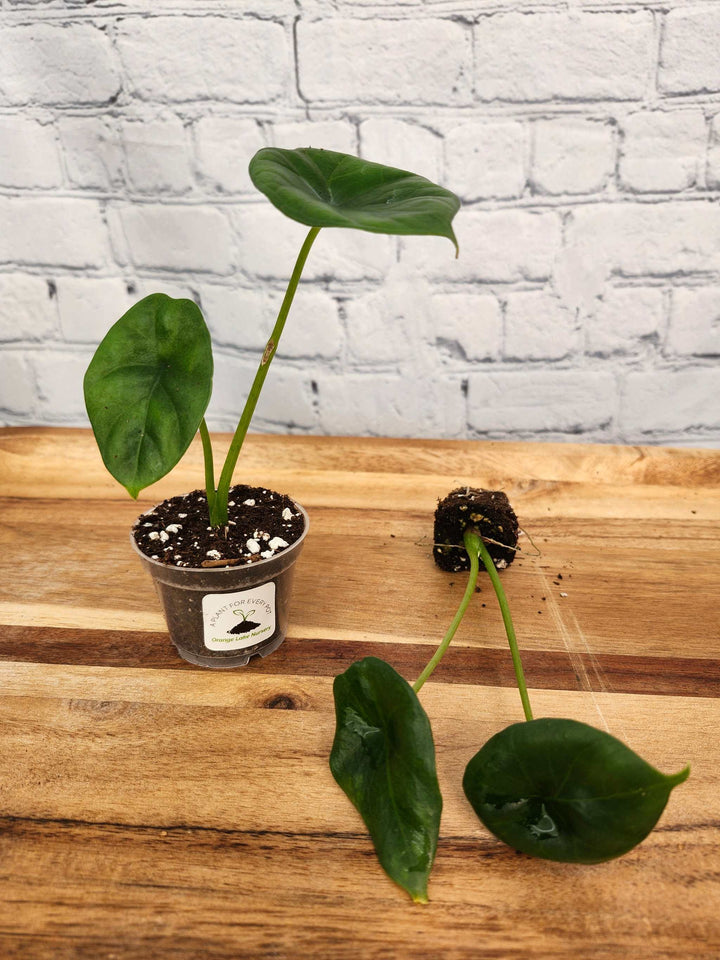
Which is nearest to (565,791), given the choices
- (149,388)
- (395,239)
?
(149,388)

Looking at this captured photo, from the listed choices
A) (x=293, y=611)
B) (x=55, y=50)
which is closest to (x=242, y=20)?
(x=55, y=50)

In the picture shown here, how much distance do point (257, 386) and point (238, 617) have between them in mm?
239

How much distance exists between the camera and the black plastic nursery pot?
770 millimetres

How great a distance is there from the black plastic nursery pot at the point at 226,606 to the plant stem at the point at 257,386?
0.08 meters

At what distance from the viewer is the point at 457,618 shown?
772mm

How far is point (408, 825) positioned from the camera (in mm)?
593

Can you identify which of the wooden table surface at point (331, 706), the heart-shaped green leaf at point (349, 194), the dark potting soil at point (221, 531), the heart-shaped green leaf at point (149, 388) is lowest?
the wooden table surface at point (331, 706)

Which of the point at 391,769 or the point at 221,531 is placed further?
the point at 221,531

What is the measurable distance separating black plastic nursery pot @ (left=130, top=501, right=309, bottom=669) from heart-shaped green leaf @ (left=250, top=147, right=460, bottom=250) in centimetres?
35

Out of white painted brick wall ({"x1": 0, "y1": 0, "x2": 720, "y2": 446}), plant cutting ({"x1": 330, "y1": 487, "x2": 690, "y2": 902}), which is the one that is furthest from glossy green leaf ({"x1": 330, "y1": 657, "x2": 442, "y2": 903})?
white painted brick wall ({"x1": 0, "y1": 0, "x2": 720, "y2": 446})

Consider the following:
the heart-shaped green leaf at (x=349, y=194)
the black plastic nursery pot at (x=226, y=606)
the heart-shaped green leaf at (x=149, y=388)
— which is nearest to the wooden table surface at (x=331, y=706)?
the black plastic nursery pot at (x=226, y=606)

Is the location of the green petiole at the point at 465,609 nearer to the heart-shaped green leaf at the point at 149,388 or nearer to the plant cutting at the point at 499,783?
the plant cutting at the point at 499,783

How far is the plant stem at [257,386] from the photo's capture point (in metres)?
0.70

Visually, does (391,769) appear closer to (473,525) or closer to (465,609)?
(465,609)
